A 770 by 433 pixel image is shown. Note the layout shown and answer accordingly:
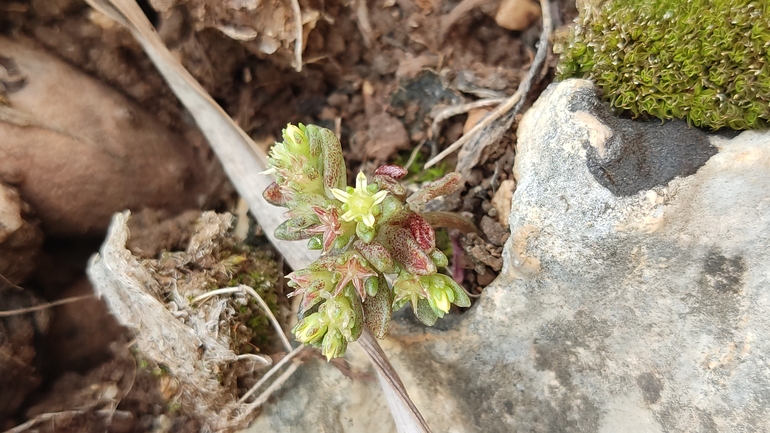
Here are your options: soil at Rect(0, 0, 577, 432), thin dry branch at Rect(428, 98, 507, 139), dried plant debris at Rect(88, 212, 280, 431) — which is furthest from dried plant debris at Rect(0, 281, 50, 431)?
thin dry branch at Rect(428, 98, 507, 139)

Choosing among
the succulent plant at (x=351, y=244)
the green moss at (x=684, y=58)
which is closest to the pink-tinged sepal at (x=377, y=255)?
the succulent plant at (x=351, y=244)

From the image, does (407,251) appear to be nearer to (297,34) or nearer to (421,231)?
(421,231)

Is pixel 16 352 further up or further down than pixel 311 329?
further up

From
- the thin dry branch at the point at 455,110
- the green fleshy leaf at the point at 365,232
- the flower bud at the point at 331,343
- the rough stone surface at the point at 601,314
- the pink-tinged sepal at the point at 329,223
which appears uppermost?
the pink-tinged sepal at the point at 329,223

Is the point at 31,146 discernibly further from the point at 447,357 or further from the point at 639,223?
the point at 639,223

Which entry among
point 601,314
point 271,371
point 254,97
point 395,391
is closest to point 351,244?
point 395,391

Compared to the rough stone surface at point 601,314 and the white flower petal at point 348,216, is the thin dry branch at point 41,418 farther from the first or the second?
the white flower petal at point 348,216

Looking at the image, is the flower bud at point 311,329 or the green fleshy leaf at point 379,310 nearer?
the flower bud at point 311,329

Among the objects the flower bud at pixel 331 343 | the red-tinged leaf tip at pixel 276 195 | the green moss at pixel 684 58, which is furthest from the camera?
the red-tinged leaf tip at pixel 276 195
